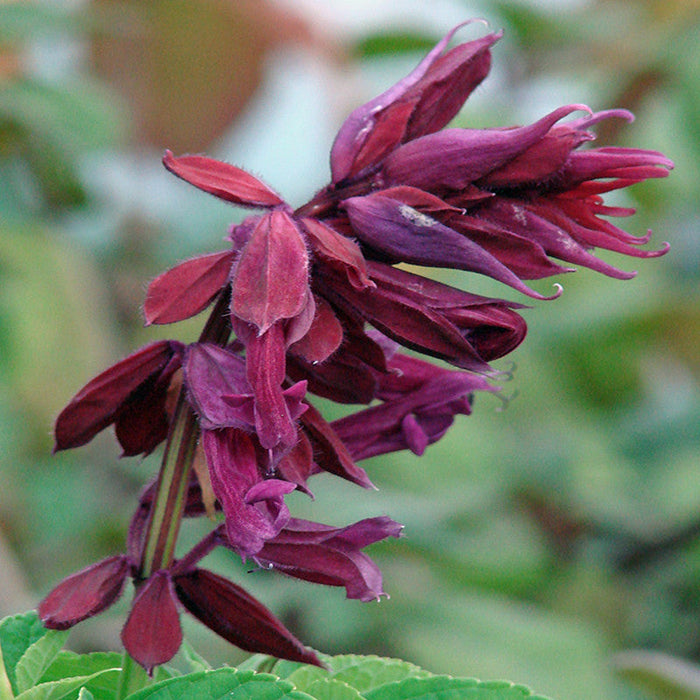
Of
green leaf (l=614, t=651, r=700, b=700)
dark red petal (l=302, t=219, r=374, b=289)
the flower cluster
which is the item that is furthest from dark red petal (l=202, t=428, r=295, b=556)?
green leaf (l=614, t=651, r=700, b=700)

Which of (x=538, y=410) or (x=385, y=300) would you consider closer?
(x=385, y=300)

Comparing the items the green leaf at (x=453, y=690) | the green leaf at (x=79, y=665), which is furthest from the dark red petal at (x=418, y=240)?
the green leaf at (x=79, y=665)

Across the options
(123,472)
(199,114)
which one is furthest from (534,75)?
(123,472)

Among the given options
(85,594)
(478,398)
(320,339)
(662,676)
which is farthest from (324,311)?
(478,398)

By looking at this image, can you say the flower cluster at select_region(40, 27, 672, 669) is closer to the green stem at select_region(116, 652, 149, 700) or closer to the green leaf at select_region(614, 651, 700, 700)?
the green stem at select_region(116, 652, 149, 700)

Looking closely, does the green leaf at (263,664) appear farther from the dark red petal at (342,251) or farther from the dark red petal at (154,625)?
the dark red petal at (342,251)

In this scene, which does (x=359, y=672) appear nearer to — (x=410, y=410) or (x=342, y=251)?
(x=410, y=410)

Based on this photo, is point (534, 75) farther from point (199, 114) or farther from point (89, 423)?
point (89, 423)
